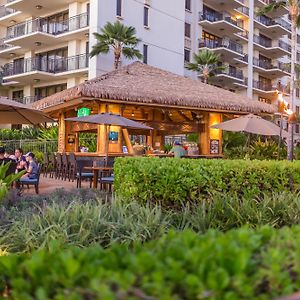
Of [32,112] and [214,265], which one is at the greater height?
[32,112]

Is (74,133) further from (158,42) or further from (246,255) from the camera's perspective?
(246,255)

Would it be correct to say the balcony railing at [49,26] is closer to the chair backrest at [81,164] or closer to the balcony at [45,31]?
the balcony at [45,31]

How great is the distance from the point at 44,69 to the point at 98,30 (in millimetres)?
5660

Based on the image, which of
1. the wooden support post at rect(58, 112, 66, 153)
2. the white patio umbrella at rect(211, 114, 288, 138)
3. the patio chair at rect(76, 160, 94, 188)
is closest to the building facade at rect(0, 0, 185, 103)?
the wooden support post at rect(58, 112, 66, 153)

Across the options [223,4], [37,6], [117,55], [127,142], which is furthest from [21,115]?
[223,4]

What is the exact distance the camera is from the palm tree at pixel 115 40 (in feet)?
92.7

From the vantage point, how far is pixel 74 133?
68.4ft

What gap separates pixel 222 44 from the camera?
43688mm

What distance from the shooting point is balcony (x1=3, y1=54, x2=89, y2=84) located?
1213 inches

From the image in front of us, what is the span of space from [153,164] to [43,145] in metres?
17.0

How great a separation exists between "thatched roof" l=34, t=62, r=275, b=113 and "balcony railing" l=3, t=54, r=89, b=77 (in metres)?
10.4

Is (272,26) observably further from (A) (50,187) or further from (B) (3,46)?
(A) (50,187)

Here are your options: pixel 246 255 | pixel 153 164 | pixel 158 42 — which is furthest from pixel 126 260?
pixel 158 42

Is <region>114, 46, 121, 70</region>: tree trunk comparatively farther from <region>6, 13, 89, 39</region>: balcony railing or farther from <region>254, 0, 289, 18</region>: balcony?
<region>254, 0, 289, 18</region>: balcony
